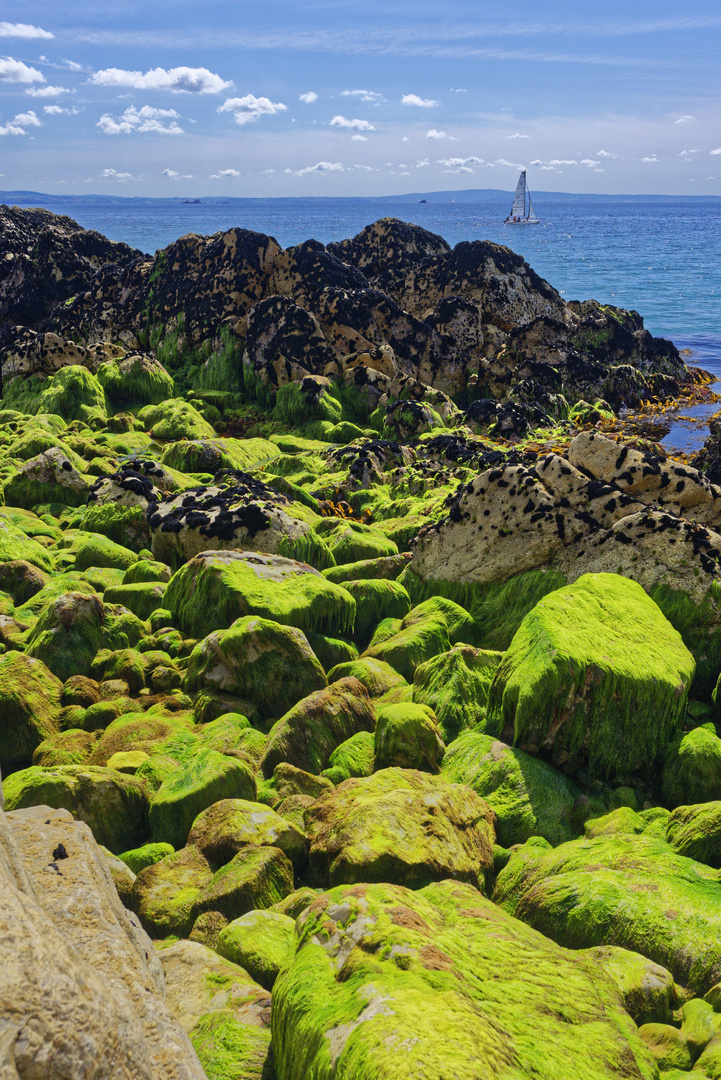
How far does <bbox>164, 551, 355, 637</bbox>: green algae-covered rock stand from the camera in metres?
8.97

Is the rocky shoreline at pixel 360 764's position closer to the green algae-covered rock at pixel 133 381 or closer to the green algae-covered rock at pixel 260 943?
the green algae-covered rock at pixel 260 943

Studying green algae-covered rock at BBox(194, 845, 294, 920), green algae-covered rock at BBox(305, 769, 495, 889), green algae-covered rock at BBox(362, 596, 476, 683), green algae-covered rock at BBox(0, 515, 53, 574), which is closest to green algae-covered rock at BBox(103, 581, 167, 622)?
green algae-covered rock at BBox(0, 515, 53, 574)

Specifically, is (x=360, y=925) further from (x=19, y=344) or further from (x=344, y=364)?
(x=19, y=344)

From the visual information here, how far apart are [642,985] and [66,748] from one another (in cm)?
531

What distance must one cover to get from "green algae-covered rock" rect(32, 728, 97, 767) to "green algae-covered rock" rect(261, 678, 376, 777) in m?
1.75

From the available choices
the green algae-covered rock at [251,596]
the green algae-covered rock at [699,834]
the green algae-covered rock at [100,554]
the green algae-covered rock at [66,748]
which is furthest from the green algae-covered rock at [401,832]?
the green algae-covered rock at [100,554]

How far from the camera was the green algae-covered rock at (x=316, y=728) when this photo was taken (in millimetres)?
6891

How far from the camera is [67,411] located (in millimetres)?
19797

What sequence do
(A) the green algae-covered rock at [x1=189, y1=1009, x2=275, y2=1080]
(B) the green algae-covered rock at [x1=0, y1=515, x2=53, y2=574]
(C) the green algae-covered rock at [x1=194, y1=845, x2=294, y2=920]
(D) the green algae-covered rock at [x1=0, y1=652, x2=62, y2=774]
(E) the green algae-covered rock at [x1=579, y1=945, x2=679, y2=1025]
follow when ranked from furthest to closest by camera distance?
(B) the green algae-covered rock at [x1=0, y1=515, x2=53, y2=574]
(D) the green algae-covered rock at [x1=0, y1=652, x2=62, y2=774]
(C) the green algae-covered rock at [x1=194, y1=845, x2=294, y2=920]
(E) the green algae-covered rock at [x1=579, y1=945, x2=679, y2=1025]
(A) the green algae-covered rock at [x1=189, y1=1009, x2=275, y2=1080]

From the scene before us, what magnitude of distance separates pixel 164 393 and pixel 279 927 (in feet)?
63.6

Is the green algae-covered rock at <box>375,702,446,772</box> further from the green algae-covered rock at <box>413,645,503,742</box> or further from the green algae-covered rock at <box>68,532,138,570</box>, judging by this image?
the green algae-covered rock at <box>68,532,138,570</box>

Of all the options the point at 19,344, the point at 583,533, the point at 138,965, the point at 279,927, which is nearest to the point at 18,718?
the point at 279,927

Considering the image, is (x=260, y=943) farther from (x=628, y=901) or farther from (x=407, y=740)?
(x=407, y=740)

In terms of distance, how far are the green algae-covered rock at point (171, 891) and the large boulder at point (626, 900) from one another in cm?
223
